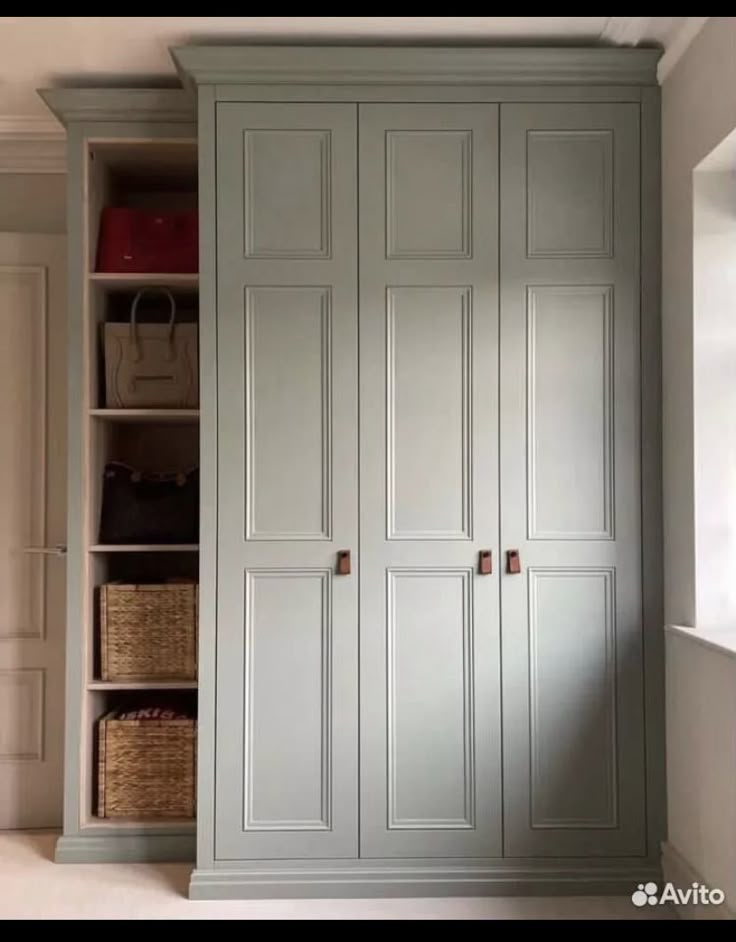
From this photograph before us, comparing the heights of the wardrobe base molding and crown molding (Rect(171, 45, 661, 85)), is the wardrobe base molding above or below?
below

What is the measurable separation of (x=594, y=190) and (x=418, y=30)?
68 centimetres

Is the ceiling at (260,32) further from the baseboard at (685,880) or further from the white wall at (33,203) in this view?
the baseboard at (685,880)

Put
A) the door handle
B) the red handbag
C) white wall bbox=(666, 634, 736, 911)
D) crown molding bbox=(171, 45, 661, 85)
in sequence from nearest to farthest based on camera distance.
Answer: white wall bbox=(666, 634, 736, 911) → crown molding bbox=(171, 45, 661, 85) → the red handbag → the door handle

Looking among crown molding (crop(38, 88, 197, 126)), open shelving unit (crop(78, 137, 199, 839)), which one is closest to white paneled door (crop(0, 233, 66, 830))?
open shelving unit (crop(78, 137, 199, 839))

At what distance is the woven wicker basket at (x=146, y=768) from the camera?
9.77 feet

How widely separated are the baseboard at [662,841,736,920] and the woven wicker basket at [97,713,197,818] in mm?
1453

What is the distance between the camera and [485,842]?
8.84ft

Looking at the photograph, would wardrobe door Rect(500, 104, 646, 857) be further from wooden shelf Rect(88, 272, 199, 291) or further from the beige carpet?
wooden shelf Rect(88, 272, 199, 291)

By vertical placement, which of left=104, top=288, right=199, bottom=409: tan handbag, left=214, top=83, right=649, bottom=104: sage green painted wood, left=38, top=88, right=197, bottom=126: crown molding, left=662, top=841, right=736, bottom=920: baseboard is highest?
left=38, top=88, right=197, bottom=126: crown molding

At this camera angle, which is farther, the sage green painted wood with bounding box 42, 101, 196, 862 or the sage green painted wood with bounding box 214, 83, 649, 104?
the sage green painted wood with bounding box 42, 101, 196, 862

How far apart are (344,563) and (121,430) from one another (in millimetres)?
1123

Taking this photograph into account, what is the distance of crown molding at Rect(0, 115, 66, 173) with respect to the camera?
3.28m

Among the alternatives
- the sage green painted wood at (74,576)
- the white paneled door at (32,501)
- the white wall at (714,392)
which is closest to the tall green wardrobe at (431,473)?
the white wall at (714,392)

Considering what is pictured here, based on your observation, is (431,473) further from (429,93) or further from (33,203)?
(33,203)
